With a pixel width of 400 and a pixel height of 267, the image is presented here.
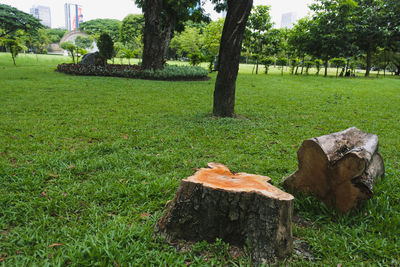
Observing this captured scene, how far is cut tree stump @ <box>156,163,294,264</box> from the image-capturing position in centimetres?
183

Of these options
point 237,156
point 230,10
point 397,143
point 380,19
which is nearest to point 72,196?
point 237,156

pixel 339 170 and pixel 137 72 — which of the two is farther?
pixel 137 72

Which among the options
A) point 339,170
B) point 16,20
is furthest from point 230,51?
point 16,20

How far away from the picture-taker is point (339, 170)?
7.43 feet

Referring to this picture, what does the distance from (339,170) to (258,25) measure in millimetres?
22778

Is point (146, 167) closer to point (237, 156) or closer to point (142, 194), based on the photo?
point (142, 194)

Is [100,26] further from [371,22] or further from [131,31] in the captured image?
[371,22]

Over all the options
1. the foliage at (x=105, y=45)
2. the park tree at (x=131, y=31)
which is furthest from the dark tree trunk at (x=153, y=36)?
the park tree at (x=131, y=31)

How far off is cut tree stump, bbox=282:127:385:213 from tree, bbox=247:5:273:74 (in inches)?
831

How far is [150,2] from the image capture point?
1288 cm

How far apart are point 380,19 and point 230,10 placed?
2306cm

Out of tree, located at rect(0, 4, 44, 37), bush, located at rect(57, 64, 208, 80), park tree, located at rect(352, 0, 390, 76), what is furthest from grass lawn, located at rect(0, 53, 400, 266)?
tree, located at rect(0, 4, 44, 37)

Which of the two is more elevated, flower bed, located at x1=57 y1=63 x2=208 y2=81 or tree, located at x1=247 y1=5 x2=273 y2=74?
tree, located at x1=247 y1=5 x2=273 y2=74

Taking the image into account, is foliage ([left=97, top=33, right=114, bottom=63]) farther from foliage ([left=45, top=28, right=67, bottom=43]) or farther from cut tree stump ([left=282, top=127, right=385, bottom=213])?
foliage ([left=45, top=28, right=67, bottom=43])
